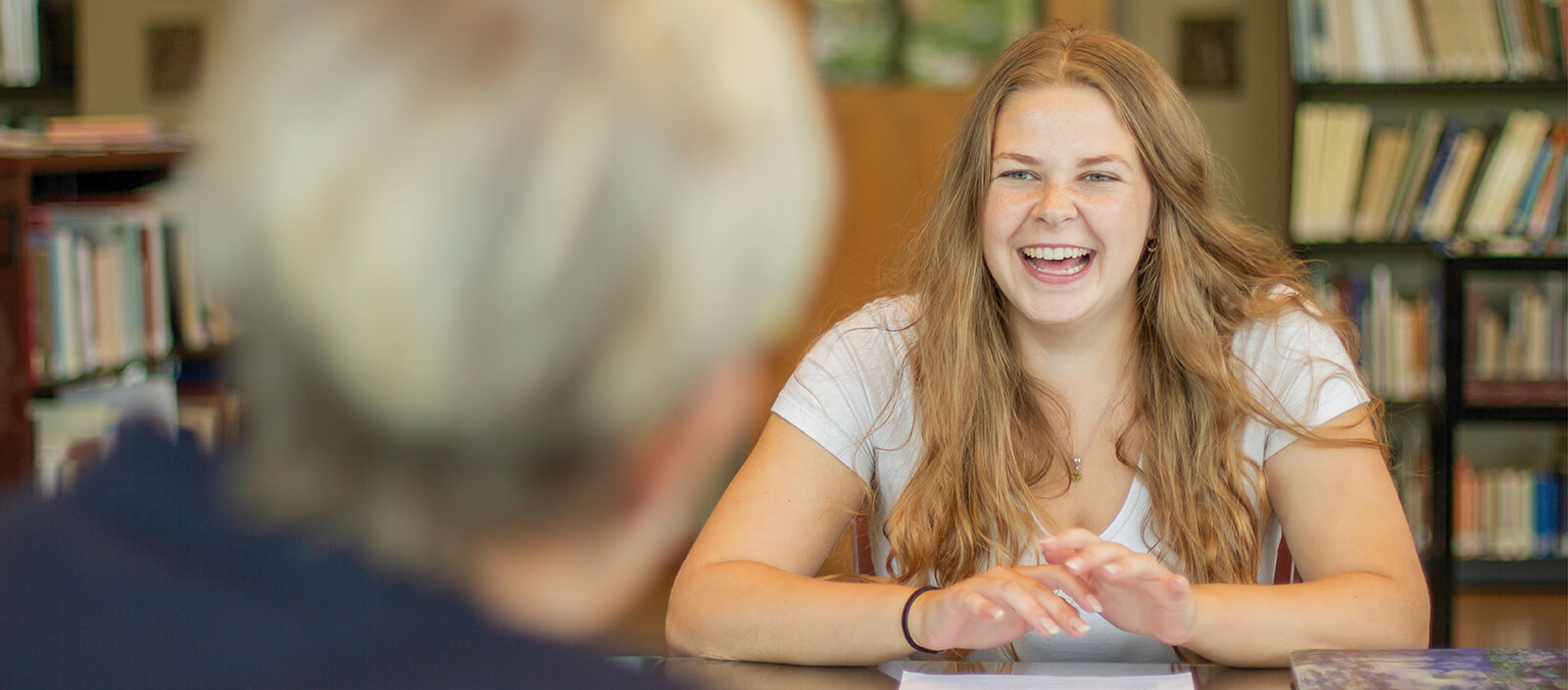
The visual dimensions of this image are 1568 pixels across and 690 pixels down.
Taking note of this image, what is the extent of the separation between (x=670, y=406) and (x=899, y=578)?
91 centimetres

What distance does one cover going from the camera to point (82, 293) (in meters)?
2.45

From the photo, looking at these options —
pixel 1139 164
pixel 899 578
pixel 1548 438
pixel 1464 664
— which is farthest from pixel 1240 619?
pixel 1548 438

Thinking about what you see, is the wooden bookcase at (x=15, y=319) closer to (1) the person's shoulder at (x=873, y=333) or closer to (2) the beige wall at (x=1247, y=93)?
(1) the person's shoulder at (x=873, y=333)

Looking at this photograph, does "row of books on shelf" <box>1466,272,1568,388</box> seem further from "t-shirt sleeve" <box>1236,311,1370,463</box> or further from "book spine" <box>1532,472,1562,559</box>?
"t-shirt sleeve" <box>1236,311,1370,463</box>

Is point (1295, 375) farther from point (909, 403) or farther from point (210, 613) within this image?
point (210, 613)

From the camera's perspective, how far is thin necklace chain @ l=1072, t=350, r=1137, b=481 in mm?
1356

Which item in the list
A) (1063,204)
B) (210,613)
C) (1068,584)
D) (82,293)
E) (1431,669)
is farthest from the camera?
(82,293)

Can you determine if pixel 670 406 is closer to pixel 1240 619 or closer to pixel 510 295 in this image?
pixel 510 295

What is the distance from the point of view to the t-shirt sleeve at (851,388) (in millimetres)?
1368

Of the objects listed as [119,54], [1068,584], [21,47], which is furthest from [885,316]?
[21,47]

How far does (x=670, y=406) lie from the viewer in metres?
0.45

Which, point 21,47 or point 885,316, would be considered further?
point 21,47

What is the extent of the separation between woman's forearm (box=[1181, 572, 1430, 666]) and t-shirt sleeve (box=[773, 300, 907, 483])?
0.40 meters

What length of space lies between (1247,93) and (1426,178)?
1.75 ft
